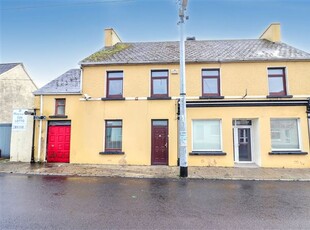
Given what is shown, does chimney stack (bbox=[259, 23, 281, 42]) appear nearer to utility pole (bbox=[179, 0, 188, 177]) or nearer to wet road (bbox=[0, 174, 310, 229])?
utility pole (bbox=[179, 0, 188, 177])

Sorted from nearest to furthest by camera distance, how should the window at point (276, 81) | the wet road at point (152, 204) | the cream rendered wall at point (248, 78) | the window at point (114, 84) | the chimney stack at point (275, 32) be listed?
the wet road at point (152, 204)
the cream rendered wall at point (248, 78)
the window at point (276, 81)
the window at point (114, 84)
the chimney stack at point (275, 32)

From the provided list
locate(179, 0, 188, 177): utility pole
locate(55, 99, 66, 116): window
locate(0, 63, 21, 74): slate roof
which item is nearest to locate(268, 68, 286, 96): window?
locate(179, 0, 188, 177): utility pole

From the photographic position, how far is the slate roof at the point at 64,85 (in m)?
13.2

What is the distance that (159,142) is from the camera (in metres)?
12.3

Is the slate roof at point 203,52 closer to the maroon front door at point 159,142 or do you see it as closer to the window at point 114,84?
the window at point 114,84

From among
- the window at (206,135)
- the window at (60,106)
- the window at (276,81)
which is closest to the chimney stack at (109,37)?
the window at (60,106)

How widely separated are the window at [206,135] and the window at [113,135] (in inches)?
177

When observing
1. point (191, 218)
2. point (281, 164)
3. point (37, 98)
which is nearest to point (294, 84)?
point (281, 164)

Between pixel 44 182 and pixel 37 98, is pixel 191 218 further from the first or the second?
pixel 37 98

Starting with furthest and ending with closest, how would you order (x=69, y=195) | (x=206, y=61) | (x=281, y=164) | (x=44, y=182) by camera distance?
1. (x=206, y=61)
2. (x=281, y=164)
3. (x=44, y=182)
4. (x=69, y=195)

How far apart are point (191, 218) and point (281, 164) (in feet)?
30.4

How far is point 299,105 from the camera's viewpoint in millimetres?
11820

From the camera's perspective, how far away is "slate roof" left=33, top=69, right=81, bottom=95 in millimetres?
13164

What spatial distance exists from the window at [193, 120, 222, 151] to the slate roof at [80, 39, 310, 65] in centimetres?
373
